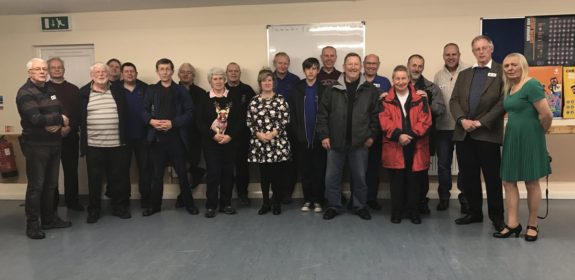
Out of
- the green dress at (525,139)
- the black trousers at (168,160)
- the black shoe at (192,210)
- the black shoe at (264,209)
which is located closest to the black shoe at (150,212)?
the black trousers at (168,160)

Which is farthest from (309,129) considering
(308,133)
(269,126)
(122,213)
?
(122,213)

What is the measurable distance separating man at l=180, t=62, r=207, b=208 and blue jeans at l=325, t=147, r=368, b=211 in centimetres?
157

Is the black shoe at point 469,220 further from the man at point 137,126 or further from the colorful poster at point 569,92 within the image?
the man at point 137,126

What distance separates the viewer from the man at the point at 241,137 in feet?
14.5

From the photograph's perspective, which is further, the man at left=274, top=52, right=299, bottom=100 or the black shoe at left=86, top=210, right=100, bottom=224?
the man at left=274, top=52, right=299, bottom=100

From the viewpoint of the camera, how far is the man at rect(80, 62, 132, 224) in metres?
3.96

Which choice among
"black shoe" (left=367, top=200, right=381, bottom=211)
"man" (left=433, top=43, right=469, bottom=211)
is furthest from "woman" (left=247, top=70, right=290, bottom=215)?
"man" (left=433, top=43, right=469, bottom=211)

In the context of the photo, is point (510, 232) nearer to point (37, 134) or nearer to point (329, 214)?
point (329, 214)

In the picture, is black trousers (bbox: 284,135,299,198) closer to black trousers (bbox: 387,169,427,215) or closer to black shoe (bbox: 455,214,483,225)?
black trousers (bbox: 387,169,427,215)

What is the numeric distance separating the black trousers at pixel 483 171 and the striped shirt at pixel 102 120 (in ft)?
10.6

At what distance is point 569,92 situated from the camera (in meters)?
4.62

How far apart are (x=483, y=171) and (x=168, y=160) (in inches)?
119

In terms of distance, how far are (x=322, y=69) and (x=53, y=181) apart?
2.88m

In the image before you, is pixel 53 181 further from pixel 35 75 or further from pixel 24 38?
pixel 24 38
